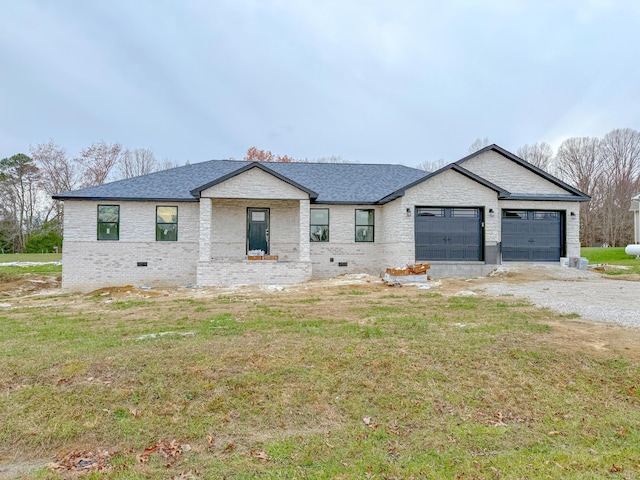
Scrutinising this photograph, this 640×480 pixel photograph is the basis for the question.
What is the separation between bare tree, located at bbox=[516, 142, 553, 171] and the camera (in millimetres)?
45375

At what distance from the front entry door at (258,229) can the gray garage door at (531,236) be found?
1114 cm

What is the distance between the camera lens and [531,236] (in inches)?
664

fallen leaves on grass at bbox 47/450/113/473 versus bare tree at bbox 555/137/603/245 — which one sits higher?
bare tree at bbox 555/137/603/245

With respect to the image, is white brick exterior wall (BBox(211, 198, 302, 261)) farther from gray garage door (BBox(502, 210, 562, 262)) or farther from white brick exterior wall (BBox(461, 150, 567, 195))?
gray garage door (BBox(502, 210, 562, 262))

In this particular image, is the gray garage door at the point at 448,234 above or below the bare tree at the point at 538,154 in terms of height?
below

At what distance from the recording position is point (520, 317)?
7512 mm

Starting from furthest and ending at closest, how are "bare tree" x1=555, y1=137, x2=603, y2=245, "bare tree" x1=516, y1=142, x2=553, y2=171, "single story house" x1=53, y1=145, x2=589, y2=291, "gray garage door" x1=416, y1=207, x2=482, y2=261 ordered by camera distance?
"bare tree" x1=516, y1=142, x2=553, y2=171
"bare tree" x1=555, y1=137, x2=603, y2=245
"gray garage door" x1=416, y1=207, x2=482, y2=261
"single story house" x1=53, y1=145, x2=589, y2=291

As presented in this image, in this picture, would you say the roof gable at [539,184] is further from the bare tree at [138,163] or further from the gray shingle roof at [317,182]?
the bare tree at [138,163]

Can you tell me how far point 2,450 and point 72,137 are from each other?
145 feet

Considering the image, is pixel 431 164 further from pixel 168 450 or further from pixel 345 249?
pixel 168 450

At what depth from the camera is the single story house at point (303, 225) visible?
49.4 feet

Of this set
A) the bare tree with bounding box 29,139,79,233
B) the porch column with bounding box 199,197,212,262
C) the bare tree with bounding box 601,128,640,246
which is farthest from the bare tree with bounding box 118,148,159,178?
the bare tree with bounding box 601,128,640,246

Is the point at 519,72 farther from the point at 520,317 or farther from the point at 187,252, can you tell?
the point at 187,252

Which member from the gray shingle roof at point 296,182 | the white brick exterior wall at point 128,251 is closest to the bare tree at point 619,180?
the gray shingle roof at point 296,182
